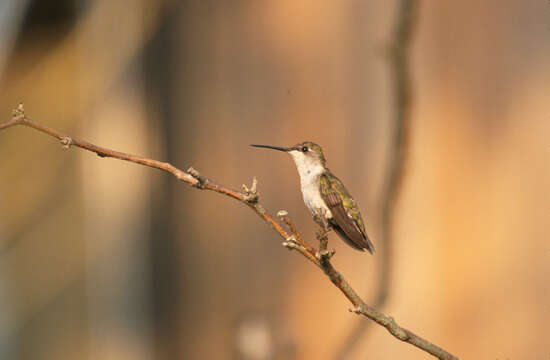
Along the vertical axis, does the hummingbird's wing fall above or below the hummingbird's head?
below

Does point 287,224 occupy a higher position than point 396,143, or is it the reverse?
point 396,143

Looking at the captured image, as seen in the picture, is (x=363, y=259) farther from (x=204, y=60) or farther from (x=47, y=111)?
(x=47, y=111)

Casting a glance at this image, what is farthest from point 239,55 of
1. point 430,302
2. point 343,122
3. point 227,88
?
point 430,302

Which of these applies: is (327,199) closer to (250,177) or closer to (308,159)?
(308,159)

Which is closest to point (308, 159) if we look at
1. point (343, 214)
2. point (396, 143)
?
point (343, 214)

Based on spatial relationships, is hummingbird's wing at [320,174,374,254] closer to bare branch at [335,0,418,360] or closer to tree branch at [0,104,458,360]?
tree branch at [0,104,458,360]

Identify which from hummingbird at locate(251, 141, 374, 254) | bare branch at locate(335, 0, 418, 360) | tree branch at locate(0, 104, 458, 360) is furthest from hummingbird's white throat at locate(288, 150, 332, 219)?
bare branch at locate(335, 0, 418, 360)
